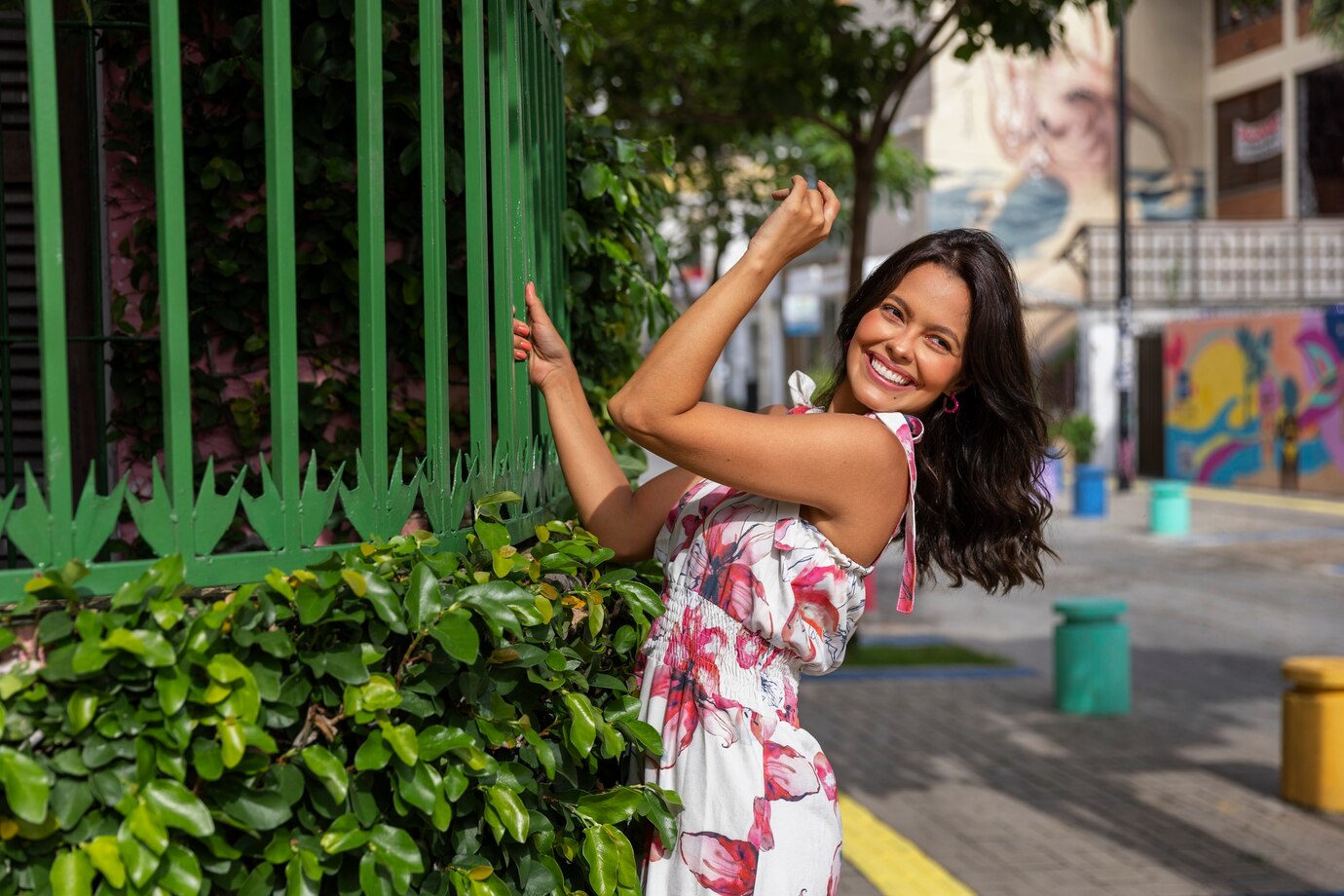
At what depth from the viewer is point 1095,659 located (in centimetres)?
844

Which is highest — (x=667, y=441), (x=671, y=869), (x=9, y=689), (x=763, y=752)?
(x=667, y=441)

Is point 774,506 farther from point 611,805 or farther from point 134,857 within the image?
point 134,857

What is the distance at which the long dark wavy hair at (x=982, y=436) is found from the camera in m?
2.53

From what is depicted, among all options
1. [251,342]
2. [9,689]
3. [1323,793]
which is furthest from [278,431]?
[1323,793]

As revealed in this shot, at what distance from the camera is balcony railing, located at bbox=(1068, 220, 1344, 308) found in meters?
28.6

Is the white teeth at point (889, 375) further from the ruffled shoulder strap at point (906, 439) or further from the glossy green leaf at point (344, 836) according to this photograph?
the glossy green leaf at point (344, 836)

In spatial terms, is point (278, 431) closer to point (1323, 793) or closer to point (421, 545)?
point (421, 545)

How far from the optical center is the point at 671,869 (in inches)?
92.1

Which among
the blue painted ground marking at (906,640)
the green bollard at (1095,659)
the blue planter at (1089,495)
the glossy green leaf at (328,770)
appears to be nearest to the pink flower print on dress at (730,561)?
the glossy green leaf at (328,770)

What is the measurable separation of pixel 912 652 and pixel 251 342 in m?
7.86

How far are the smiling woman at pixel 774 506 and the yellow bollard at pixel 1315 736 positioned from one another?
14.7ft

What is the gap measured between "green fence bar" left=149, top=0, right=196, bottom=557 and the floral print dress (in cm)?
91

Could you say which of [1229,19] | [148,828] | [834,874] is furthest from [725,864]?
[1229,19]

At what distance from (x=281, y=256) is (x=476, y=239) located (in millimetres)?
511
